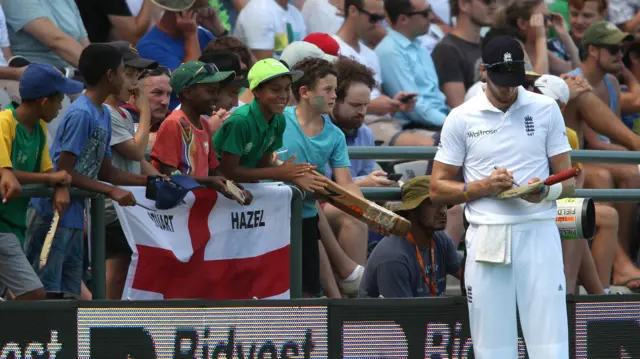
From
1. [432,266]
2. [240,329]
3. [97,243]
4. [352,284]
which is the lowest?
[352,284]

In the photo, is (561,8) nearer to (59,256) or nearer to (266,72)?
(266,72)

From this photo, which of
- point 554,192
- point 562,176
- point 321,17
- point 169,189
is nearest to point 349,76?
point 169,189

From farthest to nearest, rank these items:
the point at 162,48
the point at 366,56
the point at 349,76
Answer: the point at 366,56
the point at 162,48
the point at 349,76

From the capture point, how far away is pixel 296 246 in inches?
293

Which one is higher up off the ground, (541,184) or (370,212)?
(541,184)

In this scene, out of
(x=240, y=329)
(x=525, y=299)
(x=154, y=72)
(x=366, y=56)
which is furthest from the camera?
(x=366, y=56)

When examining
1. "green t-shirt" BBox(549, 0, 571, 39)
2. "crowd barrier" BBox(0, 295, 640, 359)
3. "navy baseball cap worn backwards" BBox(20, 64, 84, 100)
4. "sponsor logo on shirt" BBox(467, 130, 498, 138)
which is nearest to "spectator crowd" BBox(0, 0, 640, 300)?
"navy baseball cap worn backwards" BBox(20, 64, 84, 100)

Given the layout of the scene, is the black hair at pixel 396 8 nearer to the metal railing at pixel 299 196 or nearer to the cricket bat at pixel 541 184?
the metal railing at pixel 299 196

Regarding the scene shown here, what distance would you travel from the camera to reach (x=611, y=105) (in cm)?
1079

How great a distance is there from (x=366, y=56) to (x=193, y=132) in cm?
402

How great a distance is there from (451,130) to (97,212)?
2.14 meters

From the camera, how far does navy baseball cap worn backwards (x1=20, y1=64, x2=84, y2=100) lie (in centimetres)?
684

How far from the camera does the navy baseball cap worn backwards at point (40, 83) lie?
6.84 meters

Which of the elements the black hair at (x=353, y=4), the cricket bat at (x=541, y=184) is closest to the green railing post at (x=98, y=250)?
the cricket bat at (x=541, y=184)
